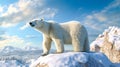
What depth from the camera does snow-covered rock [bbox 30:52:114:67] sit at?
1126cm

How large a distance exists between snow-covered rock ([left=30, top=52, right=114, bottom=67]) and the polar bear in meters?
0.45

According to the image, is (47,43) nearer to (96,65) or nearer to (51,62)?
(51,62)

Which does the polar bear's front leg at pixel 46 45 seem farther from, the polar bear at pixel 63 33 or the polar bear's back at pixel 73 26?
the polar bear's back at pixel 73 26

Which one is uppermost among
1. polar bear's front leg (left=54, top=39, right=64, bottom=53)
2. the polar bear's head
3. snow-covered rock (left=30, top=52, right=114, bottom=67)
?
the polar bear's head

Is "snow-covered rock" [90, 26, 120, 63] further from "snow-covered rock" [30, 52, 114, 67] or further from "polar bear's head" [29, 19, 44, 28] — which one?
"polar bear's head" [29, 19, 44, 28]

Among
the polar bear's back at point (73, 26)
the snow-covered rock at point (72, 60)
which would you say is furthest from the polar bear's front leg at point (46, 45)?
the polar bear's back at point (73, 26)

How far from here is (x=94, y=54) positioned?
471 inches

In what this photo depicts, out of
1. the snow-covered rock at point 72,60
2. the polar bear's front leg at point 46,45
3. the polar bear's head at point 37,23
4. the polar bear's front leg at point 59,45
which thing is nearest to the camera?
the snow-covered rock at point 72,60

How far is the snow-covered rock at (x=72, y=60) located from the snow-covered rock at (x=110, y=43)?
33.3ft

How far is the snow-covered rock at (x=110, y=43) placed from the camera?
72.2 ft

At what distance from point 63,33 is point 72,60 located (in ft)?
4.05

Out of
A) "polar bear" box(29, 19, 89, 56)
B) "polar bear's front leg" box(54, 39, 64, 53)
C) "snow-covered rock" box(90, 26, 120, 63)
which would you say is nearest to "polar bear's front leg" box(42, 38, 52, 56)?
"polar bear" box(29, 19, 89, 56)

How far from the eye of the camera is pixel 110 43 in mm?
22406

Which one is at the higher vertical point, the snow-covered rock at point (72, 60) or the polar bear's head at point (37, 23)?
the polar bear's head at point (37, 23)
